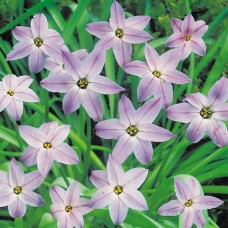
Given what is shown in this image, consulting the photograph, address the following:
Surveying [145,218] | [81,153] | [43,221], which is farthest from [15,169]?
[81,153]

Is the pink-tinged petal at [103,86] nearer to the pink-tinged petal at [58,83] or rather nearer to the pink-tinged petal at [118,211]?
the pink-tinged petal at [58,83]

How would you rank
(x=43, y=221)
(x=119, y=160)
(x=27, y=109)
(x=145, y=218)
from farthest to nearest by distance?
(x=27, y=109) → (x=43, y=221) → (x=145, y=218) → (x=119, y=160)

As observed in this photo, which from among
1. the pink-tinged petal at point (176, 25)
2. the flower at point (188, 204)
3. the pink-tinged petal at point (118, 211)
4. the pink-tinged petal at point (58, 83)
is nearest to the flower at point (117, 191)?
the pink-tinged petal at point (118, 211)

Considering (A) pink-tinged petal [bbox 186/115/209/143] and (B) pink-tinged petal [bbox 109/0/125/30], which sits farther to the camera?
(B) pink-tinged petal [bbox 109/0/125/30]

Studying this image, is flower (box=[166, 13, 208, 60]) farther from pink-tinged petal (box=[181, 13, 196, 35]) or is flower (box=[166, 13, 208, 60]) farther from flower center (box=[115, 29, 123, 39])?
flower center (box=[115, 29, 123, 39])

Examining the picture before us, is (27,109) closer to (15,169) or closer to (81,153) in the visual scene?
(81,153)

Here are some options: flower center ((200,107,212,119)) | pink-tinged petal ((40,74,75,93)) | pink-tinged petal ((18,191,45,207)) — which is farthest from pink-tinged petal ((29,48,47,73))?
flower center ((200,107,212,119))

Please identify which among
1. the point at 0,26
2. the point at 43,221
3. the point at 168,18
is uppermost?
the point at 0,26
